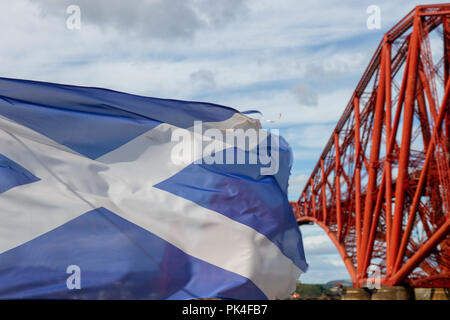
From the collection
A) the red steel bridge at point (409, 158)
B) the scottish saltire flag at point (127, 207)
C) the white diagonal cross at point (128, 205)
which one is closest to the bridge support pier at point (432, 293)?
the red steel bridge at point (409, 158)

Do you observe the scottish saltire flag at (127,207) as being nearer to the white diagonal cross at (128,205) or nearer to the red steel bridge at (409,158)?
the white diagonal cross at (128,205)

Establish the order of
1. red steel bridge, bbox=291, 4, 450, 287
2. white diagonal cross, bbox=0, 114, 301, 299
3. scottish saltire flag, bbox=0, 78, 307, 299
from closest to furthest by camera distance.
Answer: scottish saltire flag, bbox=0, 78, 307, 299 → white diagonal cross, bbox=0, 114, 301, 299 → red steel bridge, bbox=291, 4, 450, 287

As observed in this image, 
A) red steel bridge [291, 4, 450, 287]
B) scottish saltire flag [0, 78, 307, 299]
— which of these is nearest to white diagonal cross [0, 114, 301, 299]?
scottish saltire flag [0, 78, 307, 299]

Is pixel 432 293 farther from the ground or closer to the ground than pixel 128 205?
closer to the ground

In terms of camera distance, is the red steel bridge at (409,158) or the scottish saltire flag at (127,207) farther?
the red steel bridge at (409,158)

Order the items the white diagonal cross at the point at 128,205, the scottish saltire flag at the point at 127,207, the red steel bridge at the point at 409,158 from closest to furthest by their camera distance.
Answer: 1. the scottish saltire flag at the point at 127,207
2. the white diagonal cross at the point at 128,205
3. the red steel bridge at the point at 409,158

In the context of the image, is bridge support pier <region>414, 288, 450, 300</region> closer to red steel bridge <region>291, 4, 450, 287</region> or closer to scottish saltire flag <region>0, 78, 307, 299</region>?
red steel bridge <region>291, 4, 450, 287</region>

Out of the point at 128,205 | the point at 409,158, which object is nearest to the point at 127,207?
the point at 128,205

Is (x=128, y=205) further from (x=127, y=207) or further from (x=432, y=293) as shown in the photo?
(x=432, y=293)
